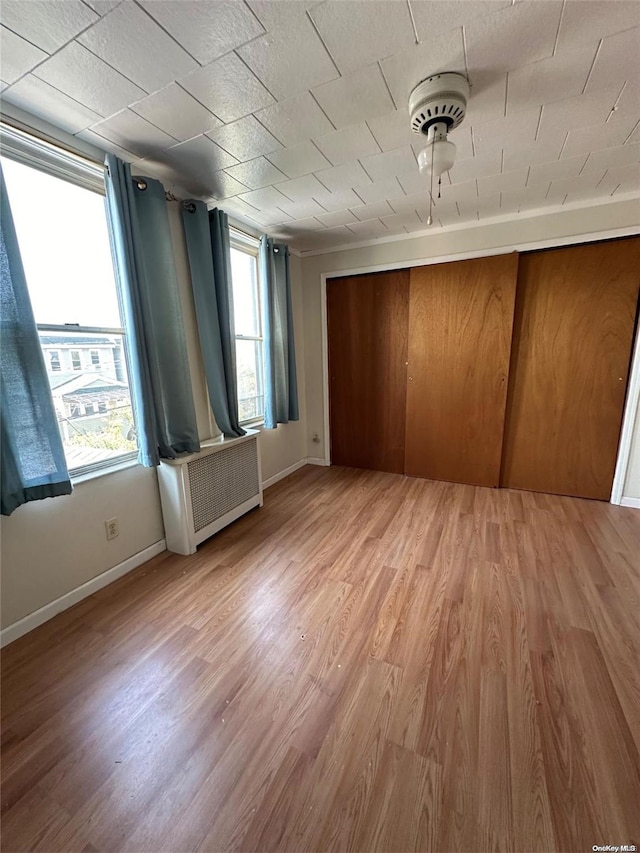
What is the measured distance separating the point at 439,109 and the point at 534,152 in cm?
88

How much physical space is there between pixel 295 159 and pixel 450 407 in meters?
2.38

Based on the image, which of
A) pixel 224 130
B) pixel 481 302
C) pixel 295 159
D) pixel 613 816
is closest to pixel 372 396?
pixel 481 302

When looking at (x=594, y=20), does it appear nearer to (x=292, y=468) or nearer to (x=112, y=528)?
(x=112, y=528)

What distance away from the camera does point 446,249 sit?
3.05 metres

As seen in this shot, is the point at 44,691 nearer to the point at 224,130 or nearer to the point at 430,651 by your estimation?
the point at 430,651

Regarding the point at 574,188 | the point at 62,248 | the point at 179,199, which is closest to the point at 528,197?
the point at 574,188

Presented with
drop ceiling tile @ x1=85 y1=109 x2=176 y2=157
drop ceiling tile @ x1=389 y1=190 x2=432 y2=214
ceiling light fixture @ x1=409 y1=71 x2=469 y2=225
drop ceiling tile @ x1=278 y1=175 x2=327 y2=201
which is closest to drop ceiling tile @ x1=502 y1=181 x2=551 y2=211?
drop ceiling tile @ x1=389 y1=190 x2=432 y2=214

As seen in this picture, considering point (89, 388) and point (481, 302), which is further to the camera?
point (481, 302)

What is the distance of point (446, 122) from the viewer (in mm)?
1417

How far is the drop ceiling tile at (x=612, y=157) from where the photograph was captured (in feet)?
6.03

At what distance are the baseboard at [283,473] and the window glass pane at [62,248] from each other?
6.48 ft

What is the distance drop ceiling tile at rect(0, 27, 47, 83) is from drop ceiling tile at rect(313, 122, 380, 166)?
3.69 feet

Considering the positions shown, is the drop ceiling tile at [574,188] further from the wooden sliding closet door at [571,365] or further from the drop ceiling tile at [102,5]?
the drop ceiling tile at [102,5]

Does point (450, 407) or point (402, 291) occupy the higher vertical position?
point (402, 291)
